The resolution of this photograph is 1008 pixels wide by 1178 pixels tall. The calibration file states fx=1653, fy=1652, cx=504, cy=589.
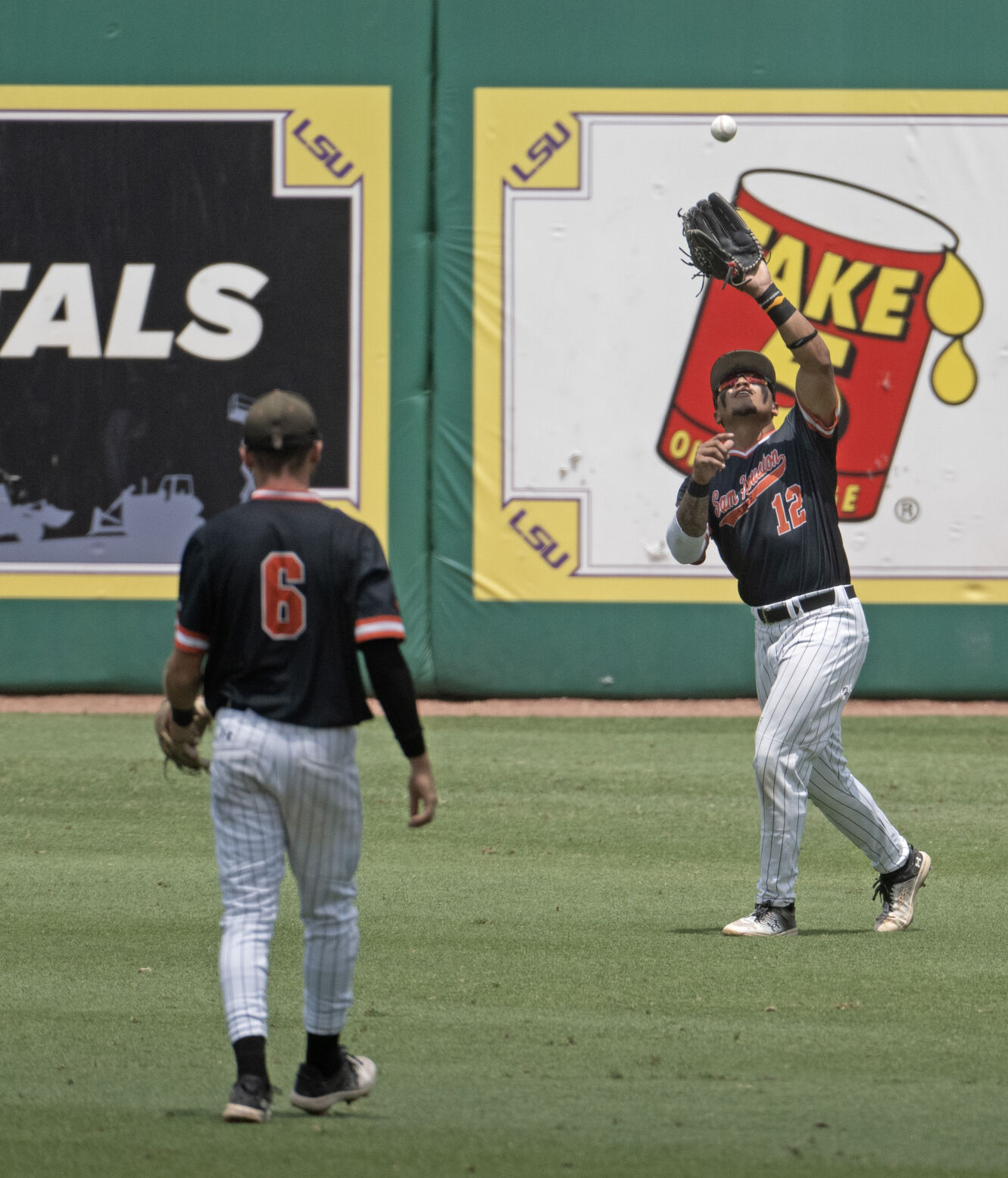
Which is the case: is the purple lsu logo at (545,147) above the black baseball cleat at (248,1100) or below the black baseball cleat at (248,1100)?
above

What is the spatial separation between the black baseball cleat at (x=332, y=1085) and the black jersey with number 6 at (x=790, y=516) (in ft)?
8.35

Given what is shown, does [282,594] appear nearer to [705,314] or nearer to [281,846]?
[281,846]

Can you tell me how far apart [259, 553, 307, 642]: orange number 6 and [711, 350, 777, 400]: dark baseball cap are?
8.37 ft

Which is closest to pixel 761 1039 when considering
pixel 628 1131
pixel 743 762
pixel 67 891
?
pixel 628 1131

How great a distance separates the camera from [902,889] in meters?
5.75

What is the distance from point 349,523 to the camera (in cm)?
364

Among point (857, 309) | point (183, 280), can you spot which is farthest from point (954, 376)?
point (183, 280)

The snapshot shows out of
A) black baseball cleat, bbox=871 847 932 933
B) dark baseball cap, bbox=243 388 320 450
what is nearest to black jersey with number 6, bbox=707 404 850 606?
black baseball cleat, bbox=871 847 932 933

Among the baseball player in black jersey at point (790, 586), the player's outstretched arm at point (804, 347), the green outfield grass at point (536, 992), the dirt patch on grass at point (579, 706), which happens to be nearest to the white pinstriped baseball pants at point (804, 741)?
the baseball player in black jersey at point (790, 586)

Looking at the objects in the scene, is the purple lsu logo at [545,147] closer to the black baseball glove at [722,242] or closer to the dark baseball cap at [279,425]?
the black baseball glove at [722,242]

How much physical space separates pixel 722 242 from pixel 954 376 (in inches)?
251

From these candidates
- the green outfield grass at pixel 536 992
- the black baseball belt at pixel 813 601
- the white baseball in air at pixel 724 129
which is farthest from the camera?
the white baseball in air at pixel 724 129

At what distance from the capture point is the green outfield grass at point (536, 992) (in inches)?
135

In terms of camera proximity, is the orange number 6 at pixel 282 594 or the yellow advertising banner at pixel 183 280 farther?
the yellow advertising banner at pixel 183 280
